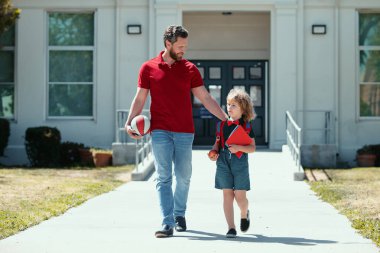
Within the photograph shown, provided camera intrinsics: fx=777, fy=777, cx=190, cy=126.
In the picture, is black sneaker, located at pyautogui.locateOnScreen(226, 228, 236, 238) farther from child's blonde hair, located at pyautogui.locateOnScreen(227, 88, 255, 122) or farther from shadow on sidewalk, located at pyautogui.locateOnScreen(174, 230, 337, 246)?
child's blonde hair, located at pyautogui.locateOnScreen(227, 88, 255, 122)

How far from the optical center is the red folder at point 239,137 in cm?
718

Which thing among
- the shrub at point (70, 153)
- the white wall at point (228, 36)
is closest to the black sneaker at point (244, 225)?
the shrub at point (70, 153)

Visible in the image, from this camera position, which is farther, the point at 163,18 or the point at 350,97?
the point at 350,97

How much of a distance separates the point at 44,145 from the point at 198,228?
1024cm

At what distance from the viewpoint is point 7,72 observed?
19.3 m

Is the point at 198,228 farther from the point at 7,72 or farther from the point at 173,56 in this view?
the point at 7,72

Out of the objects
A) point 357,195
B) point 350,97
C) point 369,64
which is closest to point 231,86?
point 350,97

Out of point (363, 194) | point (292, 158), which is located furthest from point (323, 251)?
point (292, 158)

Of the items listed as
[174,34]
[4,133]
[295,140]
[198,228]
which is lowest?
[198,228]

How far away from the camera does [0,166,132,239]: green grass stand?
332 inches

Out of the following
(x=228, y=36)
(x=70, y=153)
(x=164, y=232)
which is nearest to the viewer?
(x=164, y=232)

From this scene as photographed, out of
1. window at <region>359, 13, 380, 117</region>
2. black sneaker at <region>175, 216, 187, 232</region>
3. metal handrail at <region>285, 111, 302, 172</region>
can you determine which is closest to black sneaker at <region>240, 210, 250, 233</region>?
black sneaker at <region>175, 216, 187, 232</region>

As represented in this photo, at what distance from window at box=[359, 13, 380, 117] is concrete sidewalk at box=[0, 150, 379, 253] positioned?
743 centimetres

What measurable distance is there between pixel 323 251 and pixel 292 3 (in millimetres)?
12729
